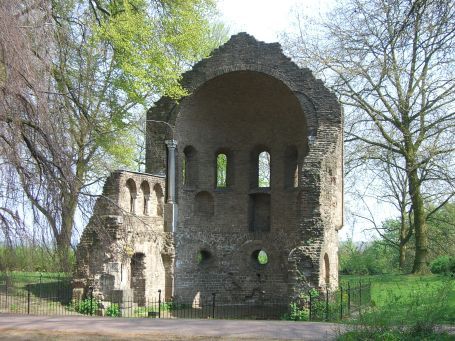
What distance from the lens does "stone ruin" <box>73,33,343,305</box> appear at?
72.9ft

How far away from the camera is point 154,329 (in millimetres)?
13383

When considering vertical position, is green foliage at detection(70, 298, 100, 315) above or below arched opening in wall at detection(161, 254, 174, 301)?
below

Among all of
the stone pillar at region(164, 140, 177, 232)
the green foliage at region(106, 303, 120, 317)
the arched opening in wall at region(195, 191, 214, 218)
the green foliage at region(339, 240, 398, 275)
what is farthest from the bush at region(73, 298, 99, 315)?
the green foliage at region(339, 240, 398, 275)

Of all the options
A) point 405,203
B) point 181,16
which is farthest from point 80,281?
point 405,203

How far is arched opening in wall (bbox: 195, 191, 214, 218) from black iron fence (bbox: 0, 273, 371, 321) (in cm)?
377

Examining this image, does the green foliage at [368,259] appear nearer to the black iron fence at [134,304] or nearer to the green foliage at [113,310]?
the black iron fence at [134,304]

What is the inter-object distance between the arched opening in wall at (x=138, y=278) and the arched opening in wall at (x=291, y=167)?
684cm

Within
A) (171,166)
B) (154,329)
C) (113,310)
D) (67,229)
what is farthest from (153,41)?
(67,229)

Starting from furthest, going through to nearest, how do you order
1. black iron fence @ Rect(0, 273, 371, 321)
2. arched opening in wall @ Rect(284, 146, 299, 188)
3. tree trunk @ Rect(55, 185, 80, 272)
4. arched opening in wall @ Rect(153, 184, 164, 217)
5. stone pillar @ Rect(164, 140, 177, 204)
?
arched opening in wall @ Rect(284, 146, 299, 188), stone pillar @ Rect(164, 140, 177, 204), arched opening in wall @ Rect(153, 184, 164, 217), black iron fence @ Rect(0, 273, 371, 321), tree trunk @ Rect(55, 185, 80, 272)

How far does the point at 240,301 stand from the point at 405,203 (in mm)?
18008

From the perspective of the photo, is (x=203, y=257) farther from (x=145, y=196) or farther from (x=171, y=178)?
(x=145, y=196)

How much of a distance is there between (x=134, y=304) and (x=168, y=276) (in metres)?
2.64

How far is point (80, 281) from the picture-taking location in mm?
20781

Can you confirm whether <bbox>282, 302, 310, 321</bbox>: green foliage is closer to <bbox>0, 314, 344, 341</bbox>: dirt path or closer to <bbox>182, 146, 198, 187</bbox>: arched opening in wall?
<bbox>0, 314, 344, 341</bbox>: dirt path
